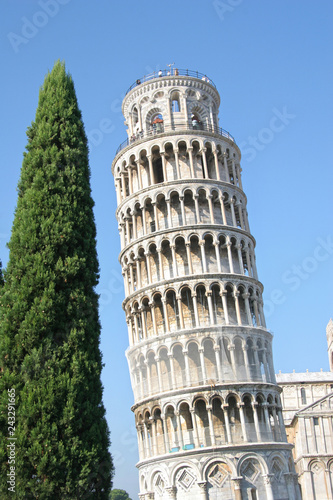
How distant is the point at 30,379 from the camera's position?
48.3 ft

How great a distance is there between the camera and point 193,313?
37906 millimetres

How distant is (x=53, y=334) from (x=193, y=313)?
75.0 ft

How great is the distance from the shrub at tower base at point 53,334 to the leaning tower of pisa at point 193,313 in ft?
65.4

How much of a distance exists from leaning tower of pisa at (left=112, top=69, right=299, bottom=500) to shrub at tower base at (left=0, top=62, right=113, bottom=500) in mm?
19930

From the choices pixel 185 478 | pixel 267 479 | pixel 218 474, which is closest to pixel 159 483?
pixel 185 478

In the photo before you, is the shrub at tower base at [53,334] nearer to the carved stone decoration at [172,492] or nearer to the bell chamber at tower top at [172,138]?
the carved stone decoration at [172,492]

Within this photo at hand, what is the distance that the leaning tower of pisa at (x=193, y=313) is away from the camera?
34.8m

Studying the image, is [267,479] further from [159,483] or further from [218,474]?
[159,483]

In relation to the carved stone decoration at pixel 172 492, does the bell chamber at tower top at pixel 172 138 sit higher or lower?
higher

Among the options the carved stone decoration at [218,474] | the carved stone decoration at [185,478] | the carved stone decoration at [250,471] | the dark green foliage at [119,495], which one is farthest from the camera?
the dark green foliage at [119,495]

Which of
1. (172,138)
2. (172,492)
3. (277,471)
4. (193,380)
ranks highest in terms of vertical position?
(172,138)

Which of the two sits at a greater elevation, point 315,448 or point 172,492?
point 315,448

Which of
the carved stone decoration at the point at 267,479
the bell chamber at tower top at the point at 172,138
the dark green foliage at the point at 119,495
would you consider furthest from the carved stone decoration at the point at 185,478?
the dark green foliage at the point at 119,495

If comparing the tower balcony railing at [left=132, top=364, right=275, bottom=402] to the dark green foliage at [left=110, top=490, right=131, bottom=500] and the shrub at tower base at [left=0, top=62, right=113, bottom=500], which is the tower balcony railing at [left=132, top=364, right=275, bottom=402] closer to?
the shrub at tower base at [left=0, top=62, right=113, bottom=500]
